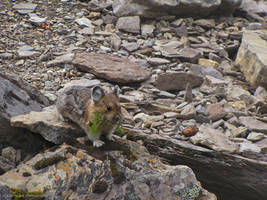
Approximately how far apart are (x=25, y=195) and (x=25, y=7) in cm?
1141

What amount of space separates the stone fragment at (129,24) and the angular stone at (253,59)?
425 centimetres

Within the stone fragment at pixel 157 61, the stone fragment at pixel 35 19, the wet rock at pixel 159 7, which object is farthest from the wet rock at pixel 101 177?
the wet rock at pixel 159 7

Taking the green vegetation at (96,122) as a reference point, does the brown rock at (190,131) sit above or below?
below

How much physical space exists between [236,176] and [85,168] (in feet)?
10.3

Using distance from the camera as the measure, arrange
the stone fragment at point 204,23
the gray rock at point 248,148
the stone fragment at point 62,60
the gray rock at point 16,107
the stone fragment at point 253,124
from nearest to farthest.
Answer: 1. the gray rock at point 16,107
2. the gray rock at point 248,148
3. the stone fragment at point 253,124
4. the stone fragment at point 62,60
5. the stone fragment at point 204,23

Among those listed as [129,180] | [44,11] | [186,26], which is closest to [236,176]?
[129,180]

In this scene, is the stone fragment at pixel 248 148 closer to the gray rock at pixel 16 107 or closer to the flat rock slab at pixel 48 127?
the flat rock slab at pixel 48 127

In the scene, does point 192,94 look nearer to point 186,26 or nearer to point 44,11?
point 186,26

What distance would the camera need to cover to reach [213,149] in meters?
7.25

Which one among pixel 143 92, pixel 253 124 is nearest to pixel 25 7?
pixel 143 92

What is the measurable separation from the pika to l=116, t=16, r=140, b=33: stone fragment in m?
7.59

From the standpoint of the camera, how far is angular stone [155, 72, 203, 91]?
10484 mm

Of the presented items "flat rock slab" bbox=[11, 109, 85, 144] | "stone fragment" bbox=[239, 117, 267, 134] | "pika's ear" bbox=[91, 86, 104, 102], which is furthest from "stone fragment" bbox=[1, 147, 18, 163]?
"stone fragment" bbox=[239, 117, 267, 134]

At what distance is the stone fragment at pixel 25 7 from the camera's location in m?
13.6
